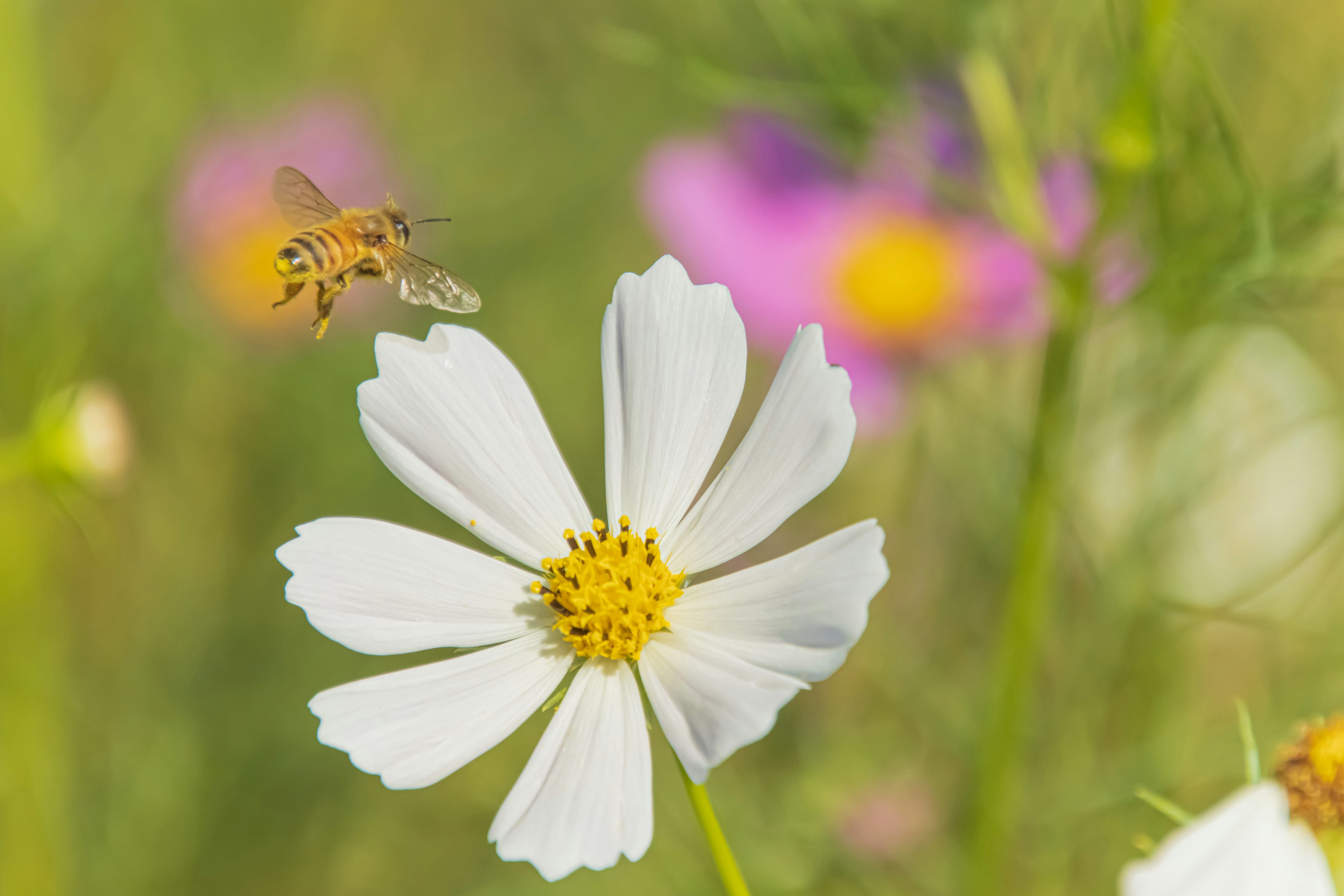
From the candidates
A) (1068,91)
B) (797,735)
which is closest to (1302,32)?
(1068,91)

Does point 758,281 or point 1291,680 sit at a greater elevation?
point 758,281

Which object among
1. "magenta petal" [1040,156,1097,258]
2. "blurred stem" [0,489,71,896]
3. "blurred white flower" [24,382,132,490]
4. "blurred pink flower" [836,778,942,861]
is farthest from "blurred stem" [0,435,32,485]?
"magenta petal" [1040,156,1097,258]

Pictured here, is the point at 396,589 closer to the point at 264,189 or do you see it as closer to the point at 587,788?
the point at 587,788

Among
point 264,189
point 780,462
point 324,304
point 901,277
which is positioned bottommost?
point 780,462

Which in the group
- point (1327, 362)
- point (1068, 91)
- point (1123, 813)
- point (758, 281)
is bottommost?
point (1123, 813)

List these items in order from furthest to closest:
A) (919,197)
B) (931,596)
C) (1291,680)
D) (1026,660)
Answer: (919,197)
(931,596)
(1291,680)
(1026,660)

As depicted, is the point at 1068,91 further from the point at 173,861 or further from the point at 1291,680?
the point at 173,861

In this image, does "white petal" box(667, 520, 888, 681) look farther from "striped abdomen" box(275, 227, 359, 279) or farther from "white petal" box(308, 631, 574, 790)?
"striped abdomen" box(275, 227, 359, 279)

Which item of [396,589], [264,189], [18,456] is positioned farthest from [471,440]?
[264,189]
